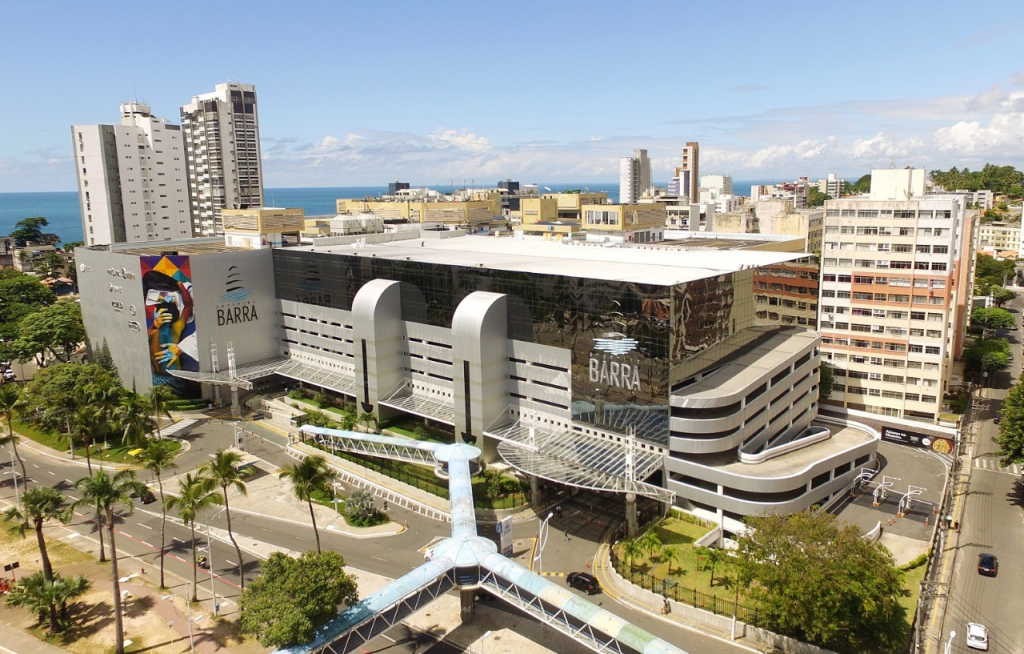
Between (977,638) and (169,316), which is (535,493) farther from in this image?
Answer: (169,316)

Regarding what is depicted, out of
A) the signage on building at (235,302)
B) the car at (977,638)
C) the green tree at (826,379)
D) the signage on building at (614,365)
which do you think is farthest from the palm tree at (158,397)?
the car at (977,638)

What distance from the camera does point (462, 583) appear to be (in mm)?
43844

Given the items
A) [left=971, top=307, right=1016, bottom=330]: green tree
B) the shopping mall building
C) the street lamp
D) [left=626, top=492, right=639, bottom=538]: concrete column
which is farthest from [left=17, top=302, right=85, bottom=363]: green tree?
[left=971, top=307, right=1016, bottom=330]: green tree

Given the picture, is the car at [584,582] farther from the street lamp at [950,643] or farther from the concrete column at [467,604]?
the street lamp at [950,643]

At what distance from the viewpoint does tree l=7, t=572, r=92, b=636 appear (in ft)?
147

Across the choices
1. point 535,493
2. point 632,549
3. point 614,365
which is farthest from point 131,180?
point 632,549

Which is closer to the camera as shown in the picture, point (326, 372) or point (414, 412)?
point (414, 412)

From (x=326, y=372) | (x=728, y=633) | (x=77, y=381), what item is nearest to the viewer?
(x=728, y=633)

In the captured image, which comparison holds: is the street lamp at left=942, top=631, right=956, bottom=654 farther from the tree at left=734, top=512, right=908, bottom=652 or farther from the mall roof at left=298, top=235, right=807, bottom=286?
the mall roof at left=298, top=235, right=807, bottom=286

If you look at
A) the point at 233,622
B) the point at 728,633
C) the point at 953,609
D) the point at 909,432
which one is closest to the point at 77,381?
the point at 233,622

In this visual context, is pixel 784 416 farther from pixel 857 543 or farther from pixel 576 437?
pixel 857 543

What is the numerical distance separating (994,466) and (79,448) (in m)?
99.8

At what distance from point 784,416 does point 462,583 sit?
40.4 meters

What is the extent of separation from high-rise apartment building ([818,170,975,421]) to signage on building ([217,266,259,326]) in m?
74.7
